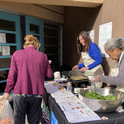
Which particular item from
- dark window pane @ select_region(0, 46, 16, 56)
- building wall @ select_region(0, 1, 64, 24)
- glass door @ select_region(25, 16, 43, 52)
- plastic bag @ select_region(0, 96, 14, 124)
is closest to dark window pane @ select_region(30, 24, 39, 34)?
glass door @ select_region(25, 16, 43, 52)

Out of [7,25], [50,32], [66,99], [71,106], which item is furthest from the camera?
[50,32]

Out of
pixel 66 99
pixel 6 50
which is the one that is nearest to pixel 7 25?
pixel 6 50

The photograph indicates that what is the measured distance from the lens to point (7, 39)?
3.22 meters

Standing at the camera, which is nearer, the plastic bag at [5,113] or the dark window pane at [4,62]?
the plastic bag at [5,113]

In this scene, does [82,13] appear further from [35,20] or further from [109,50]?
[109,50]

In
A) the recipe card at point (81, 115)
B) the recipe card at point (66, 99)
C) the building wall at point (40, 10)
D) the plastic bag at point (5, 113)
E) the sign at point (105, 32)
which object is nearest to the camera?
the recipe card at point (81, 115)

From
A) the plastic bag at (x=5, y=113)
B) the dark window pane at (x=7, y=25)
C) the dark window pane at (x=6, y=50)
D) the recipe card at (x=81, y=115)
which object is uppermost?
the dark window pane at (x=7, y=25)

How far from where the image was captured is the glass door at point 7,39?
3.10m

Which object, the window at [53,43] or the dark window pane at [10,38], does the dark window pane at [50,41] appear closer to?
the window at [53,43]

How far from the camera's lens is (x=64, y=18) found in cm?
489

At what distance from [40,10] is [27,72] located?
284cm

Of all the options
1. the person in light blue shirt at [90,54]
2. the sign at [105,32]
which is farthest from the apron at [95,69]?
the sign at [105,32]

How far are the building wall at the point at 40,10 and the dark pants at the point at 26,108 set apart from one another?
2299 mm

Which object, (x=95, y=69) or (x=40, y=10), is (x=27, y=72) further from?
(x=40, y=10)
